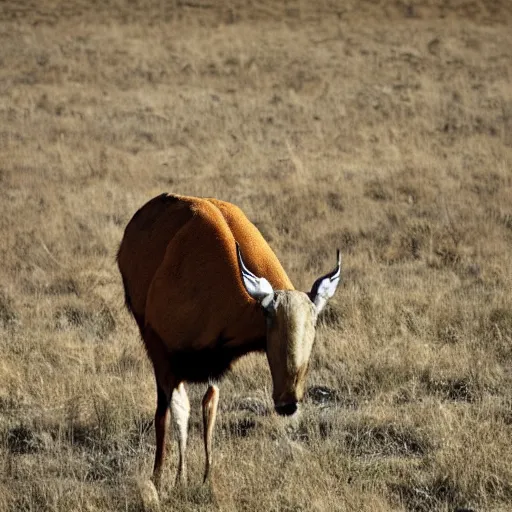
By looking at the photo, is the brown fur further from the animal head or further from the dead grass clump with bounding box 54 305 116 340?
the dead grass clump with bounding box 54 305 116 340

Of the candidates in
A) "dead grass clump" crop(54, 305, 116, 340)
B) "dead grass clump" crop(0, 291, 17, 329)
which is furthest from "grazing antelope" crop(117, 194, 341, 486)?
"dead grass clump" crop(0, 291, 17, 329)

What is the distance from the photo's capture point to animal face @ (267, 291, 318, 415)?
370cm

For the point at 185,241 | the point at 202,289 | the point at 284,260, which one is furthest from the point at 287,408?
the point at 284,260

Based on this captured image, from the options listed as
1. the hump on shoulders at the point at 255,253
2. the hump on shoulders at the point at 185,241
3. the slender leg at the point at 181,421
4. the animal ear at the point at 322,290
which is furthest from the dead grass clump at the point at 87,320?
the animal ear at the point at 322,290

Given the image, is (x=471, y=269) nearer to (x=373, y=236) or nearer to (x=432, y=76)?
(x=373, y=236)

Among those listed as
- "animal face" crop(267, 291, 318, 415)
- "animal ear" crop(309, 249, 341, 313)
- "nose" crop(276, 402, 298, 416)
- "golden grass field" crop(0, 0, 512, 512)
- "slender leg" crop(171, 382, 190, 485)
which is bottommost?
"golden grass field" crop(0, 0, 512, 512)

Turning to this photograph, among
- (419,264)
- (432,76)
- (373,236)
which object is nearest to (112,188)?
(373,236)

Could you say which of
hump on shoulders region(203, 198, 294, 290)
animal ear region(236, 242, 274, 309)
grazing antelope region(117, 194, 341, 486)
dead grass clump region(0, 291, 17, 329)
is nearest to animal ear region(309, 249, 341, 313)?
grazing antelope region(117, 194, 341, 486)

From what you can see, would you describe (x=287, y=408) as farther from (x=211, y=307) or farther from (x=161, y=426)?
(x=161, y=426)

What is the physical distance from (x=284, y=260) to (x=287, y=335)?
18.2 feet

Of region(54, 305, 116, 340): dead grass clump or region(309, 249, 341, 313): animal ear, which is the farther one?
region(54, 305, 116, 340): dead grass clump

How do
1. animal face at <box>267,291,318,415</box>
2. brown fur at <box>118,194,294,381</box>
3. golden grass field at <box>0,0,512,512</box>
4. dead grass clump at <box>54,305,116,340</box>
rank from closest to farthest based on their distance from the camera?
animal face at <box>267,291,318,415</box>
brown fur at <box>118,194,294,381</box>
golden grass field at <box>0,0,512,512</box>
dead grass clump at <box>54,305,116,340</box>

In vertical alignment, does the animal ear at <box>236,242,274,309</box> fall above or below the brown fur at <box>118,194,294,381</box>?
above

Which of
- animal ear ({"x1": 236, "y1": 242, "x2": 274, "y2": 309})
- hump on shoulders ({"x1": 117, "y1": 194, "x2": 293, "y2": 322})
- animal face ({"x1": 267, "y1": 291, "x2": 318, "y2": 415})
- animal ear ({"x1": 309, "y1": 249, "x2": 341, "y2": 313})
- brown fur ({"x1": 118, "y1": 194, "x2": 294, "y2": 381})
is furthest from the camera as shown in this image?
hump on shoulders ({"x1": 117, "y1": 194, "x2": 293, "y2": 322})
